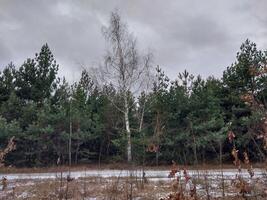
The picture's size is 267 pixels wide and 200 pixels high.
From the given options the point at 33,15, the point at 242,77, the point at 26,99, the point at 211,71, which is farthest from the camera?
the point at 211,71

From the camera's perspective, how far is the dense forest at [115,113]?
23.0 m

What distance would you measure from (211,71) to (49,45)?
14.0 meters

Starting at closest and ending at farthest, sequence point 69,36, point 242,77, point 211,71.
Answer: point 69,36, point 242,77, point 211,71

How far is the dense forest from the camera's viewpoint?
2295 centimetres

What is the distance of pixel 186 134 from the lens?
22812 millimetres

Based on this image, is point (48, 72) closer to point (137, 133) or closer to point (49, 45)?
point (49, 45)

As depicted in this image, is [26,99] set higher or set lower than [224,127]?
higher

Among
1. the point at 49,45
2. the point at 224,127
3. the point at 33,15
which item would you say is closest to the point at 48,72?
the point at 49,45

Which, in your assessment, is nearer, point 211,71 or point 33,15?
point 33,15

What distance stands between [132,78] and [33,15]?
10.4 m

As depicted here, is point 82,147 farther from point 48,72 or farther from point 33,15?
point 33,15

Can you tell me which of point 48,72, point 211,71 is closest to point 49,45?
point 48,72

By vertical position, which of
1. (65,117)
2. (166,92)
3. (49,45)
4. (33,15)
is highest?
(49,45)

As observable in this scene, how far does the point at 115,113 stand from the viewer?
25953mm
